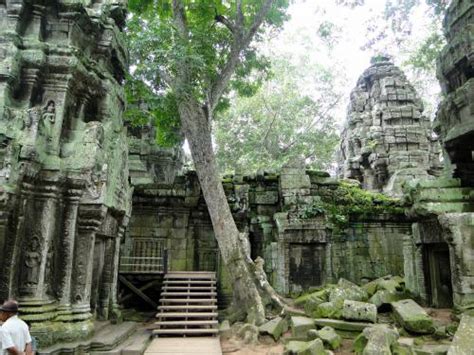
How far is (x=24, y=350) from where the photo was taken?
350 centimetres

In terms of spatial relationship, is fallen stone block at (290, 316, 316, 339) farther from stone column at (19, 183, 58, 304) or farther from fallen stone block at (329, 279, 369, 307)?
stone column at (19, 183, 58, 304)

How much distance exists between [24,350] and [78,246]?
7.71 feet

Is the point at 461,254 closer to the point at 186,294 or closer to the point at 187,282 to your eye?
the point at 186,294

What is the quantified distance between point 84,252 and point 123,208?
64.5 inches

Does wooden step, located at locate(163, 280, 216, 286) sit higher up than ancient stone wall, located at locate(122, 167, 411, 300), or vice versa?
ancient stone wall, located at locate(122, 167, 411, 300)

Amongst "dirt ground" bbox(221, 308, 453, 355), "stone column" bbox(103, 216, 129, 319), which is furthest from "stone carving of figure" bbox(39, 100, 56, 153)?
"dirt ground" bbox(221, 308, 453, 355)

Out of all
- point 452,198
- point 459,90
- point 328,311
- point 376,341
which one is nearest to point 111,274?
point 328,311

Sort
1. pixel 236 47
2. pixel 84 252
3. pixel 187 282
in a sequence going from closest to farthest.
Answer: pixel 84 252
pixel 187 282
pixel 236 47

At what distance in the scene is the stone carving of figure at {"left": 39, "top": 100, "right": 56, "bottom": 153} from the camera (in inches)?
213

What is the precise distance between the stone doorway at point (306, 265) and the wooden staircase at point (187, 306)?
2025 millimetres

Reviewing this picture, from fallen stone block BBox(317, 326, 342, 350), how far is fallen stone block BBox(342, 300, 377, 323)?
54 centimetres

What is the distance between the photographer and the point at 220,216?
8.65 metres

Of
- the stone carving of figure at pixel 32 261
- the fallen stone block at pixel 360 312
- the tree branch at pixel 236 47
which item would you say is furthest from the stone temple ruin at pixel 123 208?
the tree branch at pixel 236 47

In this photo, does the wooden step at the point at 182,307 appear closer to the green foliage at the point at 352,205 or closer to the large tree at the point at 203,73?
the large tree at the point at 203,73
